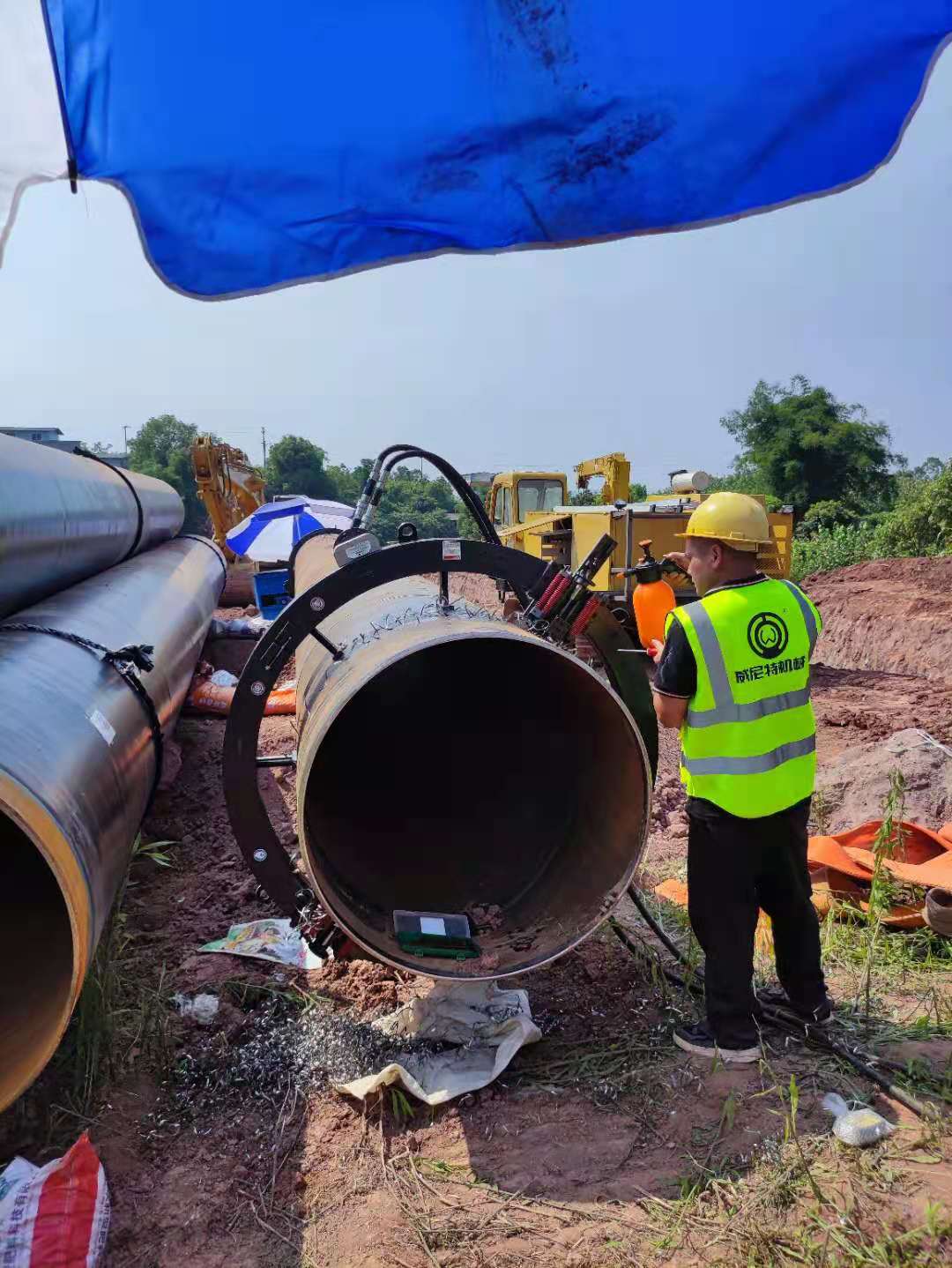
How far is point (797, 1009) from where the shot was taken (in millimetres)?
3027

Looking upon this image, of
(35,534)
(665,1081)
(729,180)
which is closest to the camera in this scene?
(729,180)

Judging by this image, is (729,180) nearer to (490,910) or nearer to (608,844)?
(608,844)

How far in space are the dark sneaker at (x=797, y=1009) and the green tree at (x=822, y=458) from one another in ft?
98.6

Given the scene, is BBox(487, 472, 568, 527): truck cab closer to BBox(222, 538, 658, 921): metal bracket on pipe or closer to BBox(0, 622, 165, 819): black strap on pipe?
BBox(0, 622, 165, 819): black strap on pipe

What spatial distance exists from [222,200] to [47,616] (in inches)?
80.6

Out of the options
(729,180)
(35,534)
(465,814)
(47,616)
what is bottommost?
(465,814)

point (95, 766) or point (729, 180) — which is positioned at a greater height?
point (729, 180)

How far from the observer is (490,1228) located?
7.34 ft

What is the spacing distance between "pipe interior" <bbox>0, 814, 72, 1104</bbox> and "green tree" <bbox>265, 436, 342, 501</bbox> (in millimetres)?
59543

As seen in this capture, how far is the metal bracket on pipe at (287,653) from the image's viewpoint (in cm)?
275

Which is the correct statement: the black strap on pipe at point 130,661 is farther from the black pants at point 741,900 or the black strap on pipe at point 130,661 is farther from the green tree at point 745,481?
the green tree at point 745,481

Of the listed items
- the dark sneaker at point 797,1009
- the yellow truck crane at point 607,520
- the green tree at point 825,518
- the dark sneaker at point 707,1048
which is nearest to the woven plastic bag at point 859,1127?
the dark sneaker at point 707,1048

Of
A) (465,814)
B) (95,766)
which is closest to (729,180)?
(465,814)

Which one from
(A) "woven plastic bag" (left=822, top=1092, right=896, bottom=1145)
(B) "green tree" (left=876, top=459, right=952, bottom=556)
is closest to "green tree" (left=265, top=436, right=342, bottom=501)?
(B) "green tree" (left=876, top=459, right=952, bottom=556)
